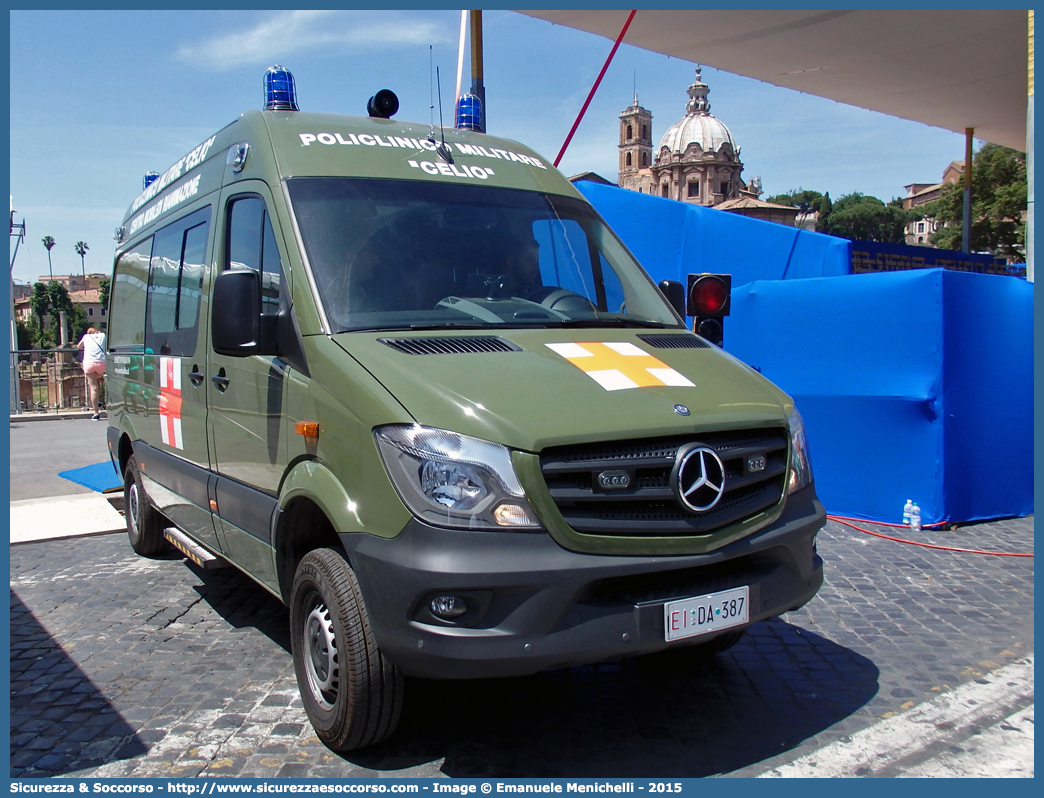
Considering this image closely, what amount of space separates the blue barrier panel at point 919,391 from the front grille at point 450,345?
16.0 feet

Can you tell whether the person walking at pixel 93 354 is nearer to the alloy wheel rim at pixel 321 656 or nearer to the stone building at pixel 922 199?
the alloy wheel rim at pixel 321 656

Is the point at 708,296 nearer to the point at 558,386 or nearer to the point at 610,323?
the point at 610,323

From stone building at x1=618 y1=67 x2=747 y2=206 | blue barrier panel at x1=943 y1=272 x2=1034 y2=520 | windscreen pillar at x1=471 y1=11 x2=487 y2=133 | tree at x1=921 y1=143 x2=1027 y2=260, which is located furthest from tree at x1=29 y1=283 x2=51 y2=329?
blue barrier panel at x1=943 y1=272 x2=1034 y2=520

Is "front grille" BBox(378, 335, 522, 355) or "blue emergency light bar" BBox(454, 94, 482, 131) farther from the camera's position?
"blue emergency light bar" BBox(454, 94, 482, 131)

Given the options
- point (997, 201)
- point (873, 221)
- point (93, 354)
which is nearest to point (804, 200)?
point (873, 221)

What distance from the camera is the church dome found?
477 feet

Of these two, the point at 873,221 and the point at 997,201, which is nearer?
the point at 997,201

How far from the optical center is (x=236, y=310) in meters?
3.51

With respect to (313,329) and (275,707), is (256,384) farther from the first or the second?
(275,707)

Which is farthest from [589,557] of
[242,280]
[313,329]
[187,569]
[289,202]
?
[187,569]

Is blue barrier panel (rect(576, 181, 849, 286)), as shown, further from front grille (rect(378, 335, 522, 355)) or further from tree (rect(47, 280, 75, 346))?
tree (rect(47, 280, 75, 346))

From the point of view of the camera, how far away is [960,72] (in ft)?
53.3

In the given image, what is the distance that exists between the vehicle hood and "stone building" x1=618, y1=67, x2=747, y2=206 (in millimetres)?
136737

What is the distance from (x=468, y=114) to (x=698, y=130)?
150 m
